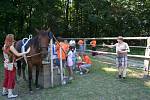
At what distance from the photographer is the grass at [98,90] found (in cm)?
875

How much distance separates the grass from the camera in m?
→ 8.75

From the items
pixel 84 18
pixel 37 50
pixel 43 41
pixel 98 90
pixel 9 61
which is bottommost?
pixel 98 90

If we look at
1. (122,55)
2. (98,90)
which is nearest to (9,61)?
(98,90)

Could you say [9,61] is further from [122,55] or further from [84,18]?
[84,18]

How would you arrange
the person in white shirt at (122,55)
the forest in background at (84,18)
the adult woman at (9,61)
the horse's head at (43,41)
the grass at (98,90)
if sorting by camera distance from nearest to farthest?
the grass at (98,90) → the adult woman at (9,61) → the horse's head at (43,41) → the person in white shirt at (122,55) → the forest in background at (84,18)

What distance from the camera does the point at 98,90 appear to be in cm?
955

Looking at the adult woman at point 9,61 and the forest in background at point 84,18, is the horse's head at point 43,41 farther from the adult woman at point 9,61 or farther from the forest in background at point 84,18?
the forest in background at point 84,18

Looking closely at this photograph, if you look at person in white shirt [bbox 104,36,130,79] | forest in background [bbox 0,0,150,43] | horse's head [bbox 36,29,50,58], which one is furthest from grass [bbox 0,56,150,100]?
forest in background [bbox 0,0,150,43]

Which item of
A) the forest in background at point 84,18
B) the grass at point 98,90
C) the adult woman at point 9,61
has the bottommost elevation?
the grass at point 98,90

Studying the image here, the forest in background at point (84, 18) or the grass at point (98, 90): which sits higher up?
the forest in background at point (84, 18)

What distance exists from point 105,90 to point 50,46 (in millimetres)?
2568

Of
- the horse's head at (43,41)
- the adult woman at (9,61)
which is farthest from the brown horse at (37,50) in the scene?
the adult woman at (9,61)

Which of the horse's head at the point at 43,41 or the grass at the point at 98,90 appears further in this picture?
the horse's head at the point at 43,41

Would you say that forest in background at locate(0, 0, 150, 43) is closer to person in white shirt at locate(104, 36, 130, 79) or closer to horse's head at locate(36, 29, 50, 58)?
person in white shirt at locate(104, 36, 130, 79)
